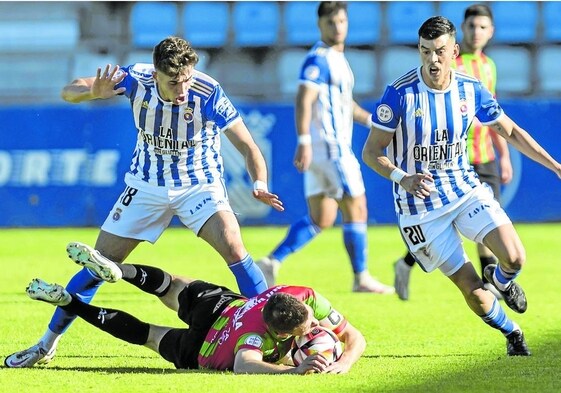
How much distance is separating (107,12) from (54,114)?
7.57 ft

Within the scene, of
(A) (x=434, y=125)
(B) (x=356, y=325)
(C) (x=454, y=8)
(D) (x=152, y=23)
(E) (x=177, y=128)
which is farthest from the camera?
(D) (x=152, y=23)

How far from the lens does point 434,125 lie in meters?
7.40

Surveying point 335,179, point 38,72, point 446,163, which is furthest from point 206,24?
point 446,163

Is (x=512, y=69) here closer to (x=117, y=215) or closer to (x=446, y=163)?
(x=446, y=163)

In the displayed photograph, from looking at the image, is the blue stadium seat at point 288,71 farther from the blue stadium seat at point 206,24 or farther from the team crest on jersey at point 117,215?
the team crest on jersey at point 117,215

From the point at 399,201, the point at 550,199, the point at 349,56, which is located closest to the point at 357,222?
the point at 399,201

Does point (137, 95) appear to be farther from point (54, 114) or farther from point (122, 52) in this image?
point (122, 52)

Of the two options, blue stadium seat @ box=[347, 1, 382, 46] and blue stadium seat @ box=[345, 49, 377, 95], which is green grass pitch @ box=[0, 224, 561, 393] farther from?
blue stadium seat @ box=[347, 1, 382, 46]

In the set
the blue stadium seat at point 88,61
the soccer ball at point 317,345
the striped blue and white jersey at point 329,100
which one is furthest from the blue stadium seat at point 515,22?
the soccer ball at point 317,345

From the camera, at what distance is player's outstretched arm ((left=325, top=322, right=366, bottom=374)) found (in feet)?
21.5

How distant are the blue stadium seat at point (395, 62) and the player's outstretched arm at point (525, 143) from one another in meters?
12.3

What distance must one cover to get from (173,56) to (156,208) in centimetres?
107

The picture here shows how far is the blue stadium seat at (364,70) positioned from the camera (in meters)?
19.8

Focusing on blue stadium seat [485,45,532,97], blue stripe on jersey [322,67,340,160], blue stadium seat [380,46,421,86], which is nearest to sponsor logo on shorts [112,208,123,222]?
blue stripe on jersey [322,67,340,160]
